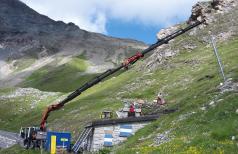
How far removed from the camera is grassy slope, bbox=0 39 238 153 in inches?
1139

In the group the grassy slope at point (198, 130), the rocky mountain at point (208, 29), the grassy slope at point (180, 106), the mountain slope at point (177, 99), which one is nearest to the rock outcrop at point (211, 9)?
the rocky mountain at point (208, 29)

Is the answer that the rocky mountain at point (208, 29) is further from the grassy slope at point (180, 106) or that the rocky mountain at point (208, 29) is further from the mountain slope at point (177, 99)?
the grassy slope at point (180, 106)

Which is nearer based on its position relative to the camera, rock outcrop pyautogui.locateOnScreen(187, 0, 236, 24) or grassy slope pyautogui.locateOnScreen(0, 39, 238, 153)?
grassy slope pyautogui.locateOnScreen(0, 39, 238, 153)

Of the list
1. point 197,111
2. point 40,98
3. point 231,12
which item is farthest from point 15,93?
point 197,111

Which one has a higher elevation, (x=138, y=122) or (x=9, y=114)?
(x=9, y=114)

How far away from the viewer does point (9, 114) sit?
132m

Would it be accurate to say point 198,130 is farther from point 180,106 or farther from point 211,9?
point 211,9

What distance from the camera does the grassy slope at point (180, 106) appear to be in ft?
94.9

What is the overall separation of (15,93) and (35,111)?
45885 mm

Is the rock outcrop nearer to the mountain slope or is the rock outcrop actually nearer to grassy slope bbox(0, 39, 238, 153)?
the mountain slope

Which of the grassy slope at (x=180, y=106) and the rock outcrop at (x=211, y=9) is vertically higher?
the rock outcrop at (x=211, y=9)

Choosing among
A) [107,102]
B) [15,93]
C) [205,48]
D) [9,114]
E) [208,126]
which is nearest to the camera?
[208,126]

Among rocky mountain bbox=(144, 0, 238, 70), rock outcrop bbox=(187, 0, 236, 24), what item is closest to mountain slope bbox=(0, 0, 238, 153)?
rocky mountain bbox=(144, 0, 238, 70)

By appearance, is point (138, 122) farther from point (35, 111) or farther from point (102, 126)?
point (35, 111)
